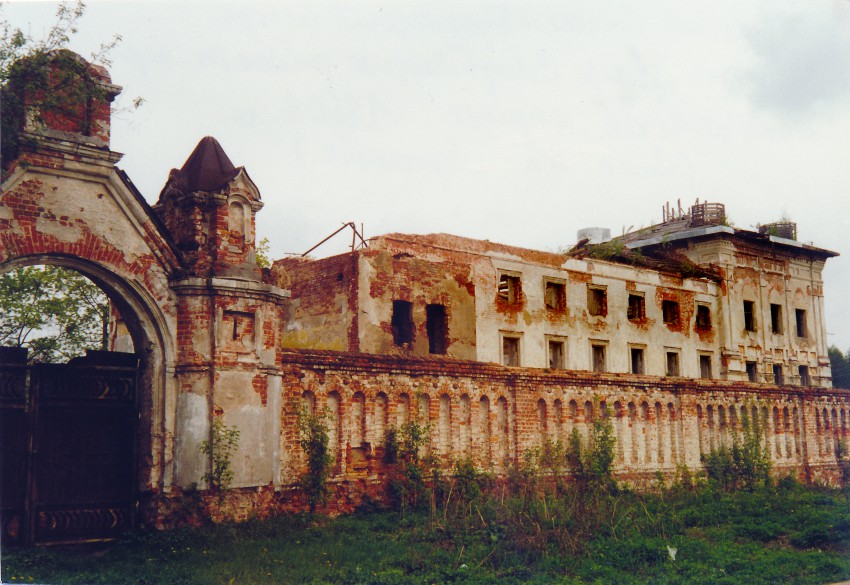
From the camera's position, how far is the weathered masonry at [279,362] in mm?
12477

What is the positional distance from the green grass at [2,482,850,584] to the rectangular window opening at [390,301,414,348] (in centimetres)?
1007

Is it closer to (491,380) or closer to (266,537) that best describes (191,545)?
(266,537)

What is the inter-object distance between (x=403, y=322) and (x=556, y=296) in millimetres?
7417

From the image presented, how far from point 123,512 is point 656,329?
951 inches

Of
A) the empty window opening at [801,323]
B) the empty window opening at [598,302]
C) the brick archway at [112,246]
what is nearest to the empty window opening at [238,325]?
the brick archway at [112,246]

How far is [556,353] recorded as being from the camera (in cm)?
3070

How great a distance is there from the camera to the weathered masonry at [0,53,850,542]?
40.9 feet

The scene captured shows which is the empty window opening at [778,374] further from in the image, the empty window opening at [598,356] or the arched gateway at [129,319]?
the arched gateway at [129,319]

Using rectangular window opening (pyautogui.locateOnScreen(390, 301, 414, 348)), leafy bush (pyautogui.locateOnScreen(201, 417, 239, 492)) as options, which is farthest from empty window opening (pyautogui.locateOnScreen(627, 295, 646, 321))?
leafy bush (pyautogui.locateOnScreen(201, 417, 239, 492))

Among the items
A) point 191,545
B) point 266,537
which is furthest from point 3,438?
point 266,537

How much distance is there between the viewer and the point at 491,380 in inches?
720

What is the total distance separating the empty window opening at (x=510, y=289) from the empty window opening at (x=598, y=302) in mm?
3450

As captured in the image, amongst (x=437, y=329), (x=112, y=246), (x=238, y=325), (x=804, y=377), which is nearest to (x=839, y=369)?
(x=804, y=377)

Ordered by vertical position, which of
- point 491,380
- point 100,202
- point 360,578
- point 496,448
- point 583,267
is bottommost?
point 360,578
